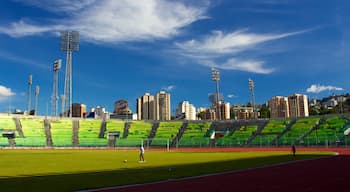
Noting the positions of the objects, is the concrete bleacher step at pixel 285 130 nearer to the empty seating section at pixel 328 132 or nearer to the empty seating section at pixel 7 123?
the empty seating section at pixel 328 132

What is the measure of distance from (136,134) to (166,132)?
28.5 ft

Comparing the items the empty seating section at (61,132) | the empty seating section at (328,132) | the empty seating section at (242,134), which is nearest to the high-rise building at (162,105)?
the empty seating section at (61,132)

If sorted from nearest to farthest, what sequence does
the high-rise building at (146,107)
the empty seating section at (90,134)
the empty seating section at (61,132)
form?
the empty seating section at (61,132) < the empty seating section at (90,134) < the high-rise building at (146,107)

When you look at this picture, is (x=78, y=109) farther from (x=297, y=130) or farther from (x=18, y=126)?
(x=297, y=130)

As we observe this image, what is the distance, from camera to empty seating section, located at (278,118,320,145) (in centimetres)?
7456

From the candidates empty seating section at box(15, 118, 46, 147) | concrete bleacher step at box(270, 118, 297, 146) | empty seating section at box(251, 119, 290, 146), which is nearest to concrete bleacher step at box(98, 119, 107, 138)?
empty seating section at box(15, 118, 46, 147)

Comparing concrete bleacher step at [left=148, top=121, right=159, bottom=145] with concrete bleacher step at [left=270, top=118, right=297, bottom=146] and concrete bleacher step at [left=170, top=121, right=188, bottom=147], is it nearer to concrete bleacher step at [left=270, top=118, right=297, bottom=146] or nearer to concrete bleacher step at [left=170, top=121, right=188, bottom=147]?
concrete bleacher step at [left=170, top=121, right=188, bottom=147]

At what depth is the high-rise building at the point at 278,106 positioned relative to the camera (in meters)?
175

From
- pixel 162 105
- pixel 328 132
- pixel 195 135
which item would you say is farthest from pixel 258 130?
pixel 162 105

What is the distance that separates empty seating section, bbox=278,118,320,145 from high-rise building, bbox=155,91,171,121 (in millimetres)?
103829

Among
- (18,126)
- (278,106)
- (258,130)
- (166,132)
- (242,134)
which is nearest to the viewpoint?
(18,126)

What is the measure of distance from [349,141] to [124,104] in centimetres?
10621

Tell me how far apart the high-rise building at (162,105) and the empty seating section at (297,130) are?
104 m

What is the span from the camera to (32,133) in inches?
3317
